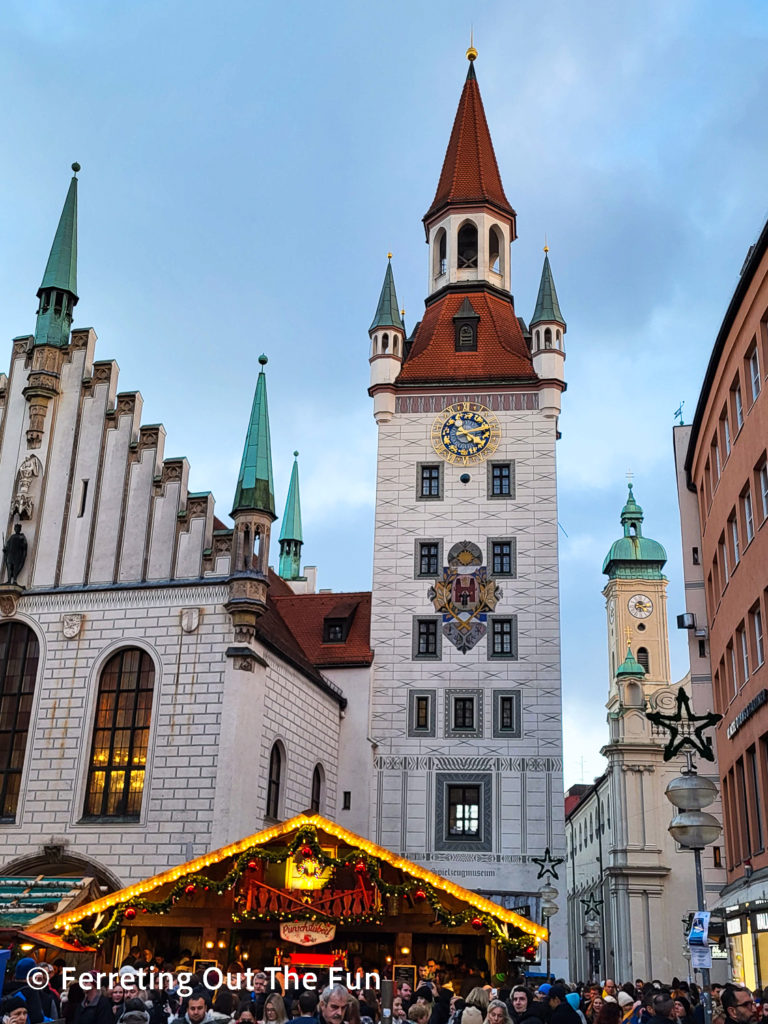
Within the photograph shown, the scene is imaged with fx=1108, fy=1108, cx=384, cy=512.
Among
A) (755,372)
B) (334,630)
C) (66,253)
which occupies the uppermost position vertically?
(66,253)

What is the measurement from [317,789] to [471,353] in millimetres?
17339

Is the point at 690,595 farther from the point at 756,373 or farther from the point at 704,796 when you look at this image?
the point at 704,796

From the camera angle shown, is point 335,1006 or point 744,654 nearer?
point 335,1006

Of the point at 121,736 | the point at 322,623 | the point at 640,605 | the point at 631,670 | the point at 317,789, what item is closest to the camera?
the point at 121,736

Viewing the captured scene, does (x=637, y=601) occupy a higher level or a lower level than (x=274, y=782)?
higher

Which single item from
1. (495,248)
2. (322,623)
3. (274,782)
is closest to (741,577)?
(274,782)

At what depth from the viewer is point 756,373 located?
79.0ft

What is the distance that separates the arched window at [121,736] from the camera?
28859 millimetres

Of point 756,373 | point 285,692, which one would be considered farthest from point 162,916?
point 756,373

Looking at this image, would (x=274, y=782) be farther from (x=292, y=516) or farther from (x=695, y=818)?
(x=292, y=516)

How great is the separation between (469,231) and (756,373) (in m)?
24.0

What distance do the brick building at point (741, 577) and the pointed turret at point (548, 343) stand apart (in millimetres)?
8195

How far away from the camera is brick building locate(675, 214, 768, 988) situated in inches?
885

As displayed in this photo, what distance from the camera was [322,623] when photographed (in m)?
40.3
